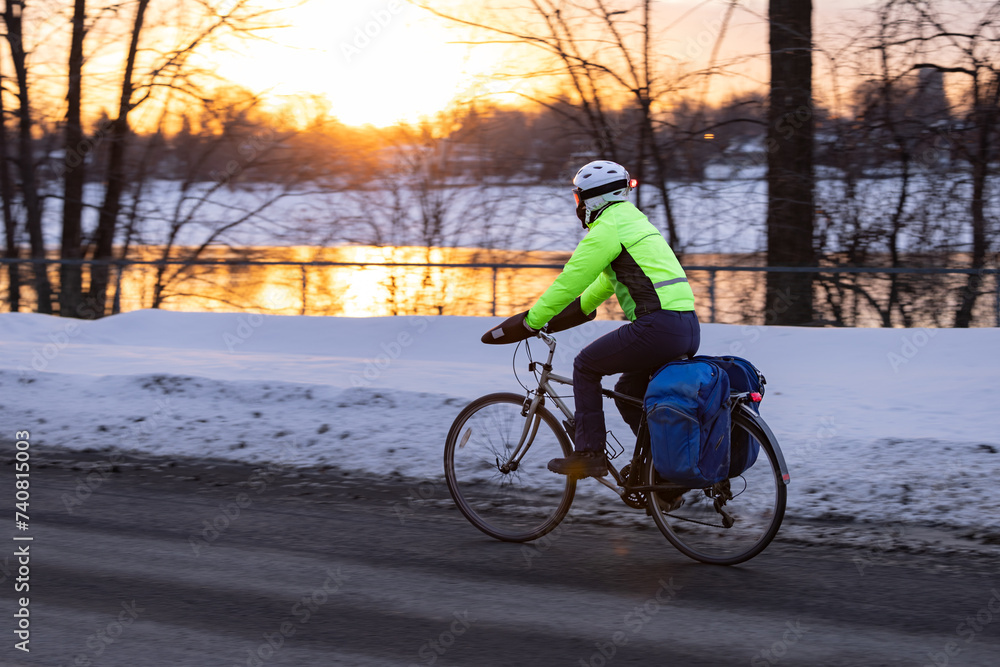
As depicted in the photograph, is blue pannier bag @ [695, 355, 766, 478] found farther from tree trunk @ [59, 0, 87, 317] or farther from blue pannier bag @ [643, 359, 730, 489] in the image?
tree trunk @ [59, 0, 87, 317]

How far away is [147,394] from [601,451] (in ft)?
18.1

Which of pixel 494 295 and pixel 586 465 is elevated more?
pixel 494 295

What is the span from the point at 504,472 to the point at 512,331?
0.92 meters

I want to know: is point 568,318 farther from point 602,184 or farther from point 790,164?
point 790,164

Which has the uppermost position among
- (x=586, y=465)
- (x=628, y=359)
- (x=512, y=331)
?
(x=512, y=331)

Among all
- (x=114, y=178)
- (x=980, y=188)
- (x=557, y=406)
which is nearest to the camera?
(x=557, y=406)

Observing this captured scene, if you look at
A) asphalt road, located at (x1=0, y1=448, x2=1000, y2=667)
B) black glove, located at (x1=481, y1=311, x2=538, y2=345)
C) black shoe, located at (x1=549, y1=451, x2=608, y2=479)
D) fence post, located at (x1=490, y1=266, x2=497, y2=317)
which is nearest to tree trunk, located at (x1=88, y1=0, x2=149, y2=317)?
fence post, located at (x1=490, y1=266, x2=497, y2=317)

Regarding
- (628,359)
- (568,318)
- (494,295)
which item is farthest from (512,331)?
(494,295)

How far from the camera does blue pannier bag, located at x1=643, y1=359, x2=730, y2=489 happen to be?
4.94 m

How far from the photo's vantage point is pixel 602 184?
5117 millimetres

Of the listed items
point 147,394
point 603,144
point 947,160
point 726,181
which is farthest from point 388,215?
point 947,160

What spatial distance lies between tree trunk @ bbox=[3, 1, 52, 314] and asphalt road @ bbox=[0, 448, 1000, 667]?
480 inches

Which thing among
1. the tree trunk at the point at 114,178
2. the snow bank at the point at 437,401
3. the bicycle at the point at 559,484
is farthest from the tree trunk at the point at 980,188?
the tree trunk at the point at 114,178

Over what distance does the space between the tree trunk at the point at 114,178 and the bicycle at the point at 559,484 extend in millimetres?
12751
